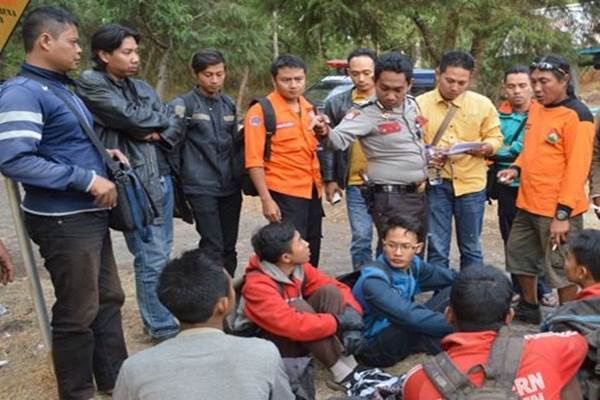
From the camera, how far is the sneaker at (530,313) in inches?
167

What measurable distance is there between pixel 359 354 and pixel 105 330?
1477 millimetres

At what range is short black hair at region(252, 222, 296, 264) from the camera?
136 inches

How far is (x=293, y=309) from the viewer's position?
132 inches

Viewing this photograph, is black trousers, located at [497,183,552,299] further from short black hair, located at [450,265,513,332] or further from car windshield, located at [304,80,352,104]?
car windshield, located at [304,80,352,104]

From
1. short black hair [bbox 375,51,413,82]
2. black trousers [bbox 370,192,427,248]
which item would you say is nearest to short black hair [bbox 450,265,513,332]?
black trousers [bbox 370,192,427,248]

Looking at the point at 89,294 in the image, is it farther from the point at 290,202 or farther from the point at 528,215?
the point at 528,215

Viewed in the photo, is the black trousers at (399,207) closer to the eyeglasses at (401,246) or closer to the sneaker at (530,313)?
the eyeglasses at (401,246)

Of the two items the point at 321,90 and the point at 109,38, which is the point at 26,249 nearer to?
the point at 109,38

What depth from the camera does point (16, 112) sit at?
265cm

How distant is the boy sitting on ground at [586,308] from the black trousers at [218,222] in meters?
2.24

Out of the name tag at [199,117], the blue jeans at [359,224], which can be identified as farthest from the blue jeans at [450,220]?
the name tag at [199,117]

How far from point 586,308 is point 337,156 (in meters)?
2.31

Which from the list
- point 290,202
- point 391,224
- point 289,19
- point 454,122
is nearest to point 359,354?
point 391,224

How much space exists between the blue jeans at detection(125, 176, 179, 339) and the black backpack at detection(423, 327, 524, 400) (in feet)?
6.60
